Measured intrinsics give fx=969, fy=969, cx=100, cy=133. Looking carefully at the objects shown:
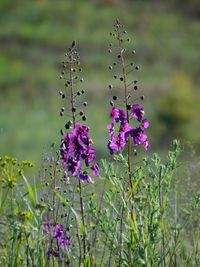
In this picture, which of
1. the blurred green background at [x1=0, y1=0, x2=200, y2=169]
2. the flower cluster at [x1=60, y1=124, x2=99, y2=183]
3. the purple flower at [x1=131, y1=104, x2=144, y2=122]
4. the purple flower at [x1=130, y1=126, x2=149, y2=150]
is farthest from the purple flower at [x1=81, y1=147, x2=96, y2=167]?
the blurred green background at [x1=0, y1=0, x2=200, y2=169]

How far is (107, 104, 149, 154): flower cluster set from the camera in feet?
12.2

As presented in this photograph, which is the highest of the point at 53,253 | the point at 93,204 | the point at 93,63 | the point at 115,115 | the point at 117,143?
the point at 93,63

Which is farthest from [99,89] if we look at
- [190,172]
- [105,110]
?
[190,172]

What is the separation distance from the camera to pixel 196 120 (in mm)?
29500

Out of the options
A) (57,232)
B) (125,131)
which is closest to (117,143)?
(125,131)

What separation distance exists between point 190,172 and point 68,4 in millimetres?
42491

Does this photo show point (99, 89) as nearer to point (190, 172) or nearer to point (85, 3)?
point (85, 3)

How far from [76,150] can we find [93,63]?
33190 mm

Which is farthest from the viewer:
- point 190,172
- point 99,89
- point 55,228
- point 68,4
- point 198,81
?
point 68,4

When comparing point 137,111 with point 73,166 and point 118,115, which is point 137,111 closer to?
point 118,115

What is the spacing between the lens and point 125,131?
147 inches

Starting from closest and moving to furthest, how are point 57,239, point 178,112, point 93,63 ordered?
point 57,239 → point 178,112 → point 93,63

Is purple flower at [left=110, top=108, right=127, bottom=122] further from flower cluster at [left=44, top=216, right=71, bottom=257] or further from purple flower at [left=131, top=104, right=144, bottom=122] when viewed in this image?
flower cluster at [left=44, top=216, right=71, bottom=257]

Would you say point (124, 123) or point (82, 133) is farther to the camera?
point (124, 123)
